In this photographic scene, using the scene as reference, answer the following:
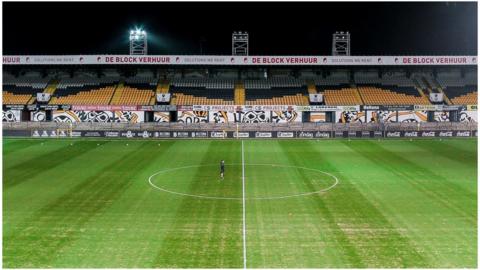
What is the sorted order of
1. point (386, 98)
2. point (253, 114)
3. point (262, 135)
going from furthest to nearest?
point (386, 98), point (253, 114), point (262, 135)

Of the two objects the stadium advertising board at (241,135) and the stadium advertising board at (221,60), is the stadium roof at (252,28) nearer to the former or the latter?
the stadium advertising board at (221,60)

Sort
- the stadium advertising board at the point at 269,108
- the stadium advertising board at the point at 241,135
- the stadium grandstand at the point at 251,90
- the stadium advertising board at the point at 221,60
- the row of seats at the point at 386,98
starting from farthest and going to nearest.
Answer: the stadium advertising board at the point at 221,60 → the row of seats at the point at 386,98 → the stadium grandstand at the point at 251,90 → the stadium advertising board at the point at 269,108 → the stadium advertising board at the point at 241,135

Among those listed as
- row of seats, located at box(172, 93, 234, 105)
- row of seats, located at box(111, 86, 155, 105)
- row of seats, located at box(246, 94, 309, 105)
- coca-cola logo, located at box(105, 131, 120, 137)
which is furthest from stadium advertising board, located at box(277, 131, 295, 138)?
row of seats, located at box(111, 86, 155, 105)

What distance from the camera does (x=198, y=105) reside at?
2373 inches

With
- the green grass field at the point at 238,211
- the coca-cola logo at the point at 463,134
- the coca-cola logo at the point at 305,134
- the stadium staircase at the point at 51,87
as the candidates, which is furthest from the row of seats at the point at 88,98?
→ the coca-cola logo at the point at 463,134

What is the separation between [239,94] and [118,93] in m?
15.3

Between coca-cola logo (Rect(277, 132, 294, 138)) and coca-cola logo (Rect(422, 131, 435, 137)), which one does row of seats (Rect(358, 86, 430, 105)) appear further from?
coca-cola logo (Rect(277, 132, 294, 138))

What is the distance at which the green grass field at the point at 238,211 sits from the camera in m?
15.1

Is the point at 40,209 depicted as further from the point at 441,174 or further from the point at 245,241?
the point at 441,174

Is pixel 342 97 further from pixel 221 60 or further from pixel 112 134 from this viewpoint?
pixel 112 134

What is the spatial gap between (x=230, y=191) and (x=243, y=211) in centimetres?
397

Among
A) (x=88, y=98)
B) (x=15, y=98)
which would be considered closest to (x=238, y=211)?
(x=88, y=98)

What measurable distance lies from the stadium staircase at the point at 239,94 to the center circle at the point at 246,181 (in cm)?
3004

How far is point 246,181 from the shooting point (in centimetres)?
2719
